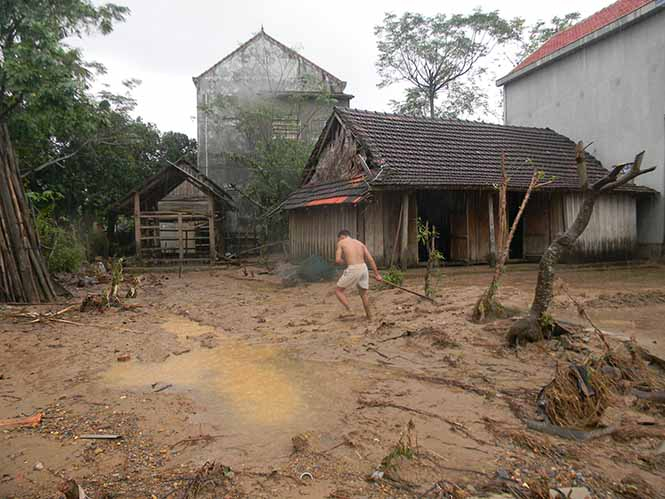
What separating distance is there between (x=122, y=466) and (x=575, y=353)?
194 inches

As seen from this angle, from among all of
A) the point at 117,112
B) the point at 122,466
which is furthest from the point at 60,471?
the point at 117,112

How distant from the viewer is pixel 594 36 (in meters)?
16.4

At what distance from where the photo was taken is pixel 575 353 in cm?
559

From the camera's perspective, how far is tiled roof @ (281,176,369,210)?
40.7 ft

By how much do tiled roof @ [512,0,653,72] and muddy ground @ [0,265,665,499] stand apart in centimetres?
1261

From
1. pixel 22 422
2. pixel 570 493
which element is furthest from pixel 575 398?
pixel 22 422

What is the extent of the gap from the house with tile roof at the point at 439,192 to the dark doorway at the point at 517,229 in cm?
4

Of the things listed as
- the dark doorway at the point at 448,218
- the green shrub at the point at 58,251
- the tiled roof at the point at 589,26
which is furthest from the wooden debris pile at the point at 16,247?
the tiled roof at the point at 589,26

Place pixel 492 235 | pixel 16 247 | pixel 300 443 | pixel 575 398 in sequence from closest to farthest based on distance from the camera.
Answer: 1. pixel 300 443
2. pixel 575 398
3. pixel 16 247
4. pixel 492 235

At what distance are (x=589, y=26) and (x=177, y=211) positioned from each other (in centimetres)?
1757

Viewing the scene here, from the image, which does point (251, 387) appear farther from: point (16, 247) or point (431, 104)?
point (431, 104)

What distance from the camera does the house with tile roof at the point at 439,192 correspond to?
13102 mm

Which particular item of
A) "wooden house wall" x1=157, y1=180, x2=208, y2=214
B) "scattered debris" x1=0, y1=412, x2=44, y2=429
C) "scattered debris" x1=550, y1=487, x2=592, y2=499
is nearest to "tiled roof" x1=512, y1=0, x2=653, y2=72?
"wooden house wall" x1=157, y1=180, x2=208, y2=214

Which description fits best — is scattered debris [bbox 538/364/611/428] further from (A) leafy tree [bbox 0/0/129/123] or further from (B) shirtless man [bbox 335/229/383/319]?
(A) leafy tree [bbox 0/0/129/123]
